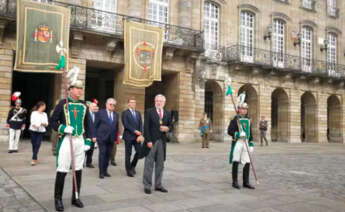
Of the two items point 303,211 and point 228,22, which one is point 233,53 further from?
point 303,211

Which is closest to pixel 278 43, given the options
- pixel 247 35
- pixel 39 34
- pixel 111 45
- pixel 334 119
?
pixel 247 35

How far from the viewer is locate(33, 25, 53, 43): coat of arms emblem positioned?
13125 millimetres

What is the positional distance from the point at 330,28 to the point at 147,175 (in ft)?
88.1

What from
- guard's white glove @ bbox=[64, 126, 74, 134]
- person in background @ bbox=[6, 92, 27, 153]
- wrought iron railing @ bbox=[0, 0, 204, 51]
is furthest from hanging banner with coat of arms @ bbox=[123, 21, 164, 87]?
guard's white glove @ bbox=[64, 126, 74, 134]

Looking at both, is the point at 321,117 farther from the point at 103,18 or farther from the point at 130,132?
the point at 130,132

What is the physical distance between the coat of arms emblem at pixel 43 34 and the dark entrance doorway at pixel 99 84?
262 inches

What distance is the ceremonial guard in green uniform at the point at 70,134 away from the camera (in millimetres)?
4047

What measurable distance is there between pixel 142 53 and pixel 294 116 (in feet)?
44.4

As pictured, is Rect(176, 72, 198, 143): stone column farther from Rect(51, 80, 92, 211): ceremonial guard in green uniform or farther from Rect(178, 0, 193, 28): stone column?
Rect(51, 80, 92, 211): ceremonial guard in green uniform

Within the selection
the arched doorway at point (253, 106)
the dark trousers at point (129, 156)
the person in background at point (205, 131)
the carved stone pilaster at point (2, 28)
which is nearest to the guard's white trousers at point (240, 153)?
the dark trousers at point (129, 156)

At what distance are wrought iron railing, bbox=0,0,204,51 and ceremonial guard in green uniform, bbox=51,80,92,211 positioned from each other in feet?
35.5

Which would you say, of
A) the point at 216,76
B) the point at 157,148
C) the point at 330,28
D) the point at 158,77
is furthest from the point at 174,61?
the point at 330,28

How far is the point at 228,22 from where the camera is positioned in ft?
68.6

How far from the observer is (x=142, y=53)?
15.6 metres
